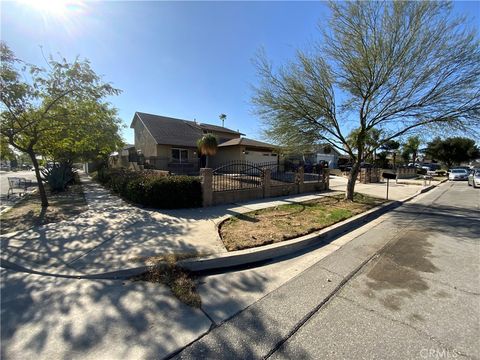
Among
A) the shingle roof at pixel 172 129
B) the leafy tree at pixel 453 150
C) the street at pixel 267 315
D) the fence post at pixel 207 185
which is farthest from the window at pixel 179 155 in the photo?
the leafy tree at pixel 453 150

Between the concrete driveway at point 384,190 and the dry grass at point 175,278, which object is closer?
the dry grass at point 175,278

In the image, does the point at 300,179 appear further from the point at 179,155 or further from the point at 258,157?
the point at 179,155

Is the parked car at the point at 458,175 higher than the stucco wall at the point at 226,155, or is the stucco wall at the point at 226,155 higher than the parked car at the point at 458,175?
the stucco wall at the point at 226,155

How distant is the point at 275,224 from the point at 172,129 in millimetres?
20395

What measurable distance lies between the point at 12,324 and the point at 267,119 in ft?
31.6

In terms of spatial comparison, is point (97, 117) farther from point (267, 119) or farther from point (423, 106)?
point (423, 106)

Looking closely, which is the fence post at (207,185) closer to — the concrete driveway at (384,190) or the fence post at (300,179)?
the fence post at (300,179)

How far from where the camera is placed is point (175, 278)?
3541 millimetres

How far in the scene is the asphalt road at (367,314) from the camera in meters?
2.20

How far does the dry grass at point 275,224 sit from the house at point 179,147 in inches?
497

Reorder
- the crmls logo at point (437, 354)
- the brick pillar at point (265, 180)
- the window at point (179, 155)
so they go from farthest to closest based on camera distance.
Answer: the window at point (179, 155), the brick pillar at point (265, 180), the crmls logo at point (437, 354)

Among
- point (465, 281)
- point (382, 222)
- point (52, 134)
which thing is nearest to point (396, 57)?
point (382, 222)

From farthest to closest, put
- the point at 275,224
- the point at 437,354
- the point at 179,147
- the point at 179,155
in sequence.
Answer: the point at 179,155 < the point at 179,147 < the point at 275,224 < the point at 437,354

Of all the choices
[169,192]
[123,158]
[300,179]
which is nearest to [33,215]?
[169,192]
